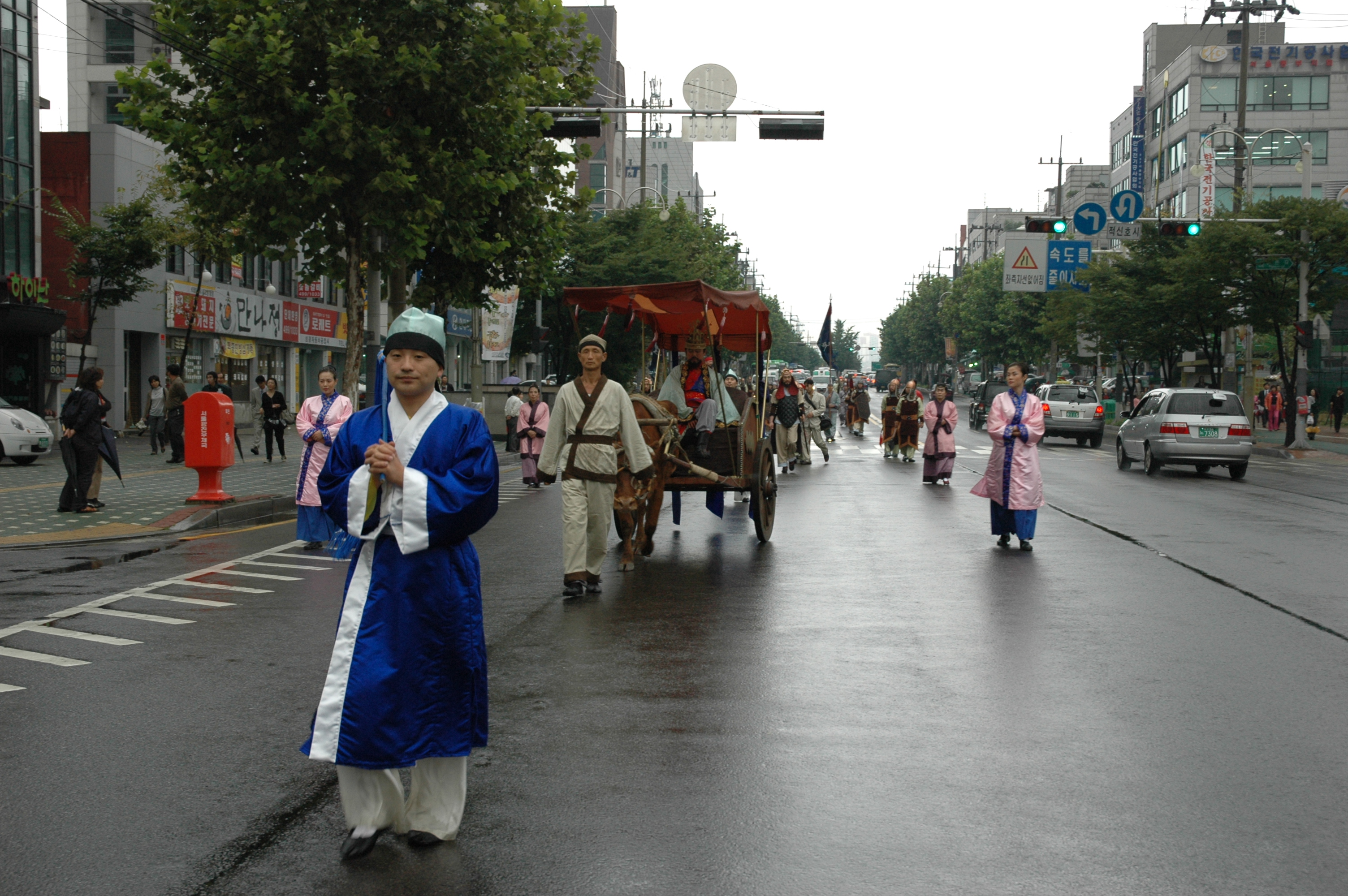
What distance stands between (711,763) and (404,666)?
1560mm

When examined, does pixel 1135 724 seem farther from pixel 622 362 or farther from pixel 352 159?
pixel 622 362

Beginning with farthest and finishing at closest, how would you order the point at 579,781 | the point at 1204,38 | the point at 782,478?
the point at 1204,38
the point at 782,478
the point at 579,781

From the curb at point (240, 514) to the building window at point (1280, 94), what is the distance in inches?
2144

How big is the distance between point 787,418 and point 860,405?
16.6 meters

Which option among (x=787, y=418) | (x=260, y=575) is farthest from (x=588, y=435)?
(x=787, y=418)

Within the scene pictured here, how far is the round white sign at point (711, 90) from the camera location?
2066 cm

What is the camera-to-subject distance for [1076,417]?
124 feet

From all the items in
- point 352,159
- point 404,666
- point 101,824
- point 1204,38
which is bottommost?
point 101,824

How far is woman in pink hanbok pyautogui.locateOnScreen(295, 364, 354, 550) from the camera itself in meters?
Result: 12.6

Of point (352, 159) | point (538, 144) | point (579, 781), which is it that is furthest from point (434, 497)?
point (538, 144)

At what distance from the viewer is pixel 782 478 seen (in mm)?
23266

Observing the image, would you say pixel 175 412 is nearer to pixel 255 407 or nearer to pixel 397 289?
pixel 397 289

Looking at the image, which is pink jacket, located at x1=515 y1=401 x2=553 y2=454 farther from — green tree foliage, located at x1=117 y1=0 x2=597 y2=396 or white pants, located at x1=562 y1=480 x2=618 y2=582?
white pants, located at x1=562 y1=480 x2=618 y2=582

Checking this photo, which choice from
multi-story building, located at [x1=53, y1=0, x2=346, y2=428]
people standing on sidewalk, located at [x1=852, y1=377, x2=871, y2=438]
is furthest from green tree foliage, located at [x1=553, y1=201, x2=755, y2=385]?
multi-story building, located at [x1=53, y1=0, x2=346, y2=428]
